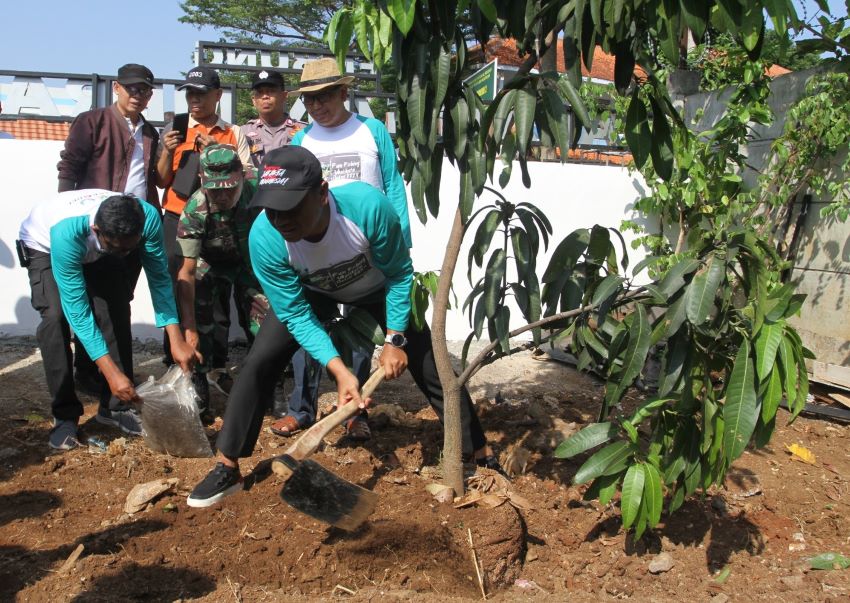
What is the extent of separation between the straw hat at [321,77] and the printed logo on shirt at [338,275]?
3.72 ft

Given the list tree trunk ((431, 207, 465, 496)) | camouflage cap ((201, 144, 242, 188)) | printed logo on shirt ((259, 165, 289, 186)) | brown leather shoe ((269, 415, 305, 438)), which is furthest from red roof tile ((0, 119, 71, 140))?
tree trunk ((431, 207, 465, 496))

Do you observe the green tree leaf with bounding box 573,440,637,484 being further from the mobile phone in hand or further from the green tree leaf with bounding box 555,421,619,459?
the mobile phone in hand

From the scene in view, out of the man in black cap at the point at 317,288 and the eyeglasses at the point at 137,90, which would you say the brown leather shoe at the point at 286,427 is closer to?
the man in black cap at the point at 317,288

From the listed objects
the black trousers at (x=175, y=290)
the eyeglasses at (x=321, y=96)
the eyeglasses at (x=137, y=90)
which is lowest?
the black trousers at (x=175, y=290)

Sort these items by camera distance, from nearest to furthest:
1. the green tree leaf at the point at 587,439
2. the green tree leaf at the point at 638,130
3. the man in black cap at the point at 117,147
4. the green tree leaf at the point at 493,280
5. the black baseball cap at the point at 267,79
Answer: the green tree leaf at the point at 638,130 → the green tree leaf at the point at 587,439 → the green tree leaf at the point at 493,280 → the man in black cap at the point at 117,147 → the black baseball cap at the point at 267,79

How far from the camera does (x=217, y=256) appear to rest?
159 inches

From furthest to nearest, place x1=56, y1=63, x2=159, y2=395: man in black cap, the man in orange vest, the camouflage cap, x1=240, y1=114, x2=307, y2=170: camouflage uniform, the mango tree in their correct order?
x1=240, y1=114, x2=307, y2=170: camouflage uniform
the man in orange vest
x1=56, y1=63, x2=159, y2=395: man in black cap
the camouflage cap
the mango tree

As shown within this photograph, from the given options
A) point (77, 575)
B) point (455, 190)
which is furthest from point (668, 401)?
point (455, 190)

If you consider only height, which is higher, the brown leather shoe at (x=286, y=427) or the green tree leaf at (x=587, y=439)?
the green tree leaf at (x=587, y=439)

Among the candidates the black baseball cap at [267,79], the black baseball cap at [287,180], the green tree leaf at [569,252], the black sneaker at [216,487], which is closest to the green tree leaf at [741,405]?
the green tree leaf at [569,252]

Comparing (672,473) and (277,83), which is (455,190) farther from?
(672,473)

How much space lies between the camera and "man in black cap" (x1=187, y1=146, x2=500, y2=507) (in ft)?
9.15

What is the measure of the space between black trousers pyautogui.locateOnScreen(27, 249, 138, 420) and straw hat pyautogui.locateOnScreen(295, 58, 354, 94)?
4.16ft

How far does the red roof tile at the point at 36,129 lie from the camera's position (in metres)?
6.81
